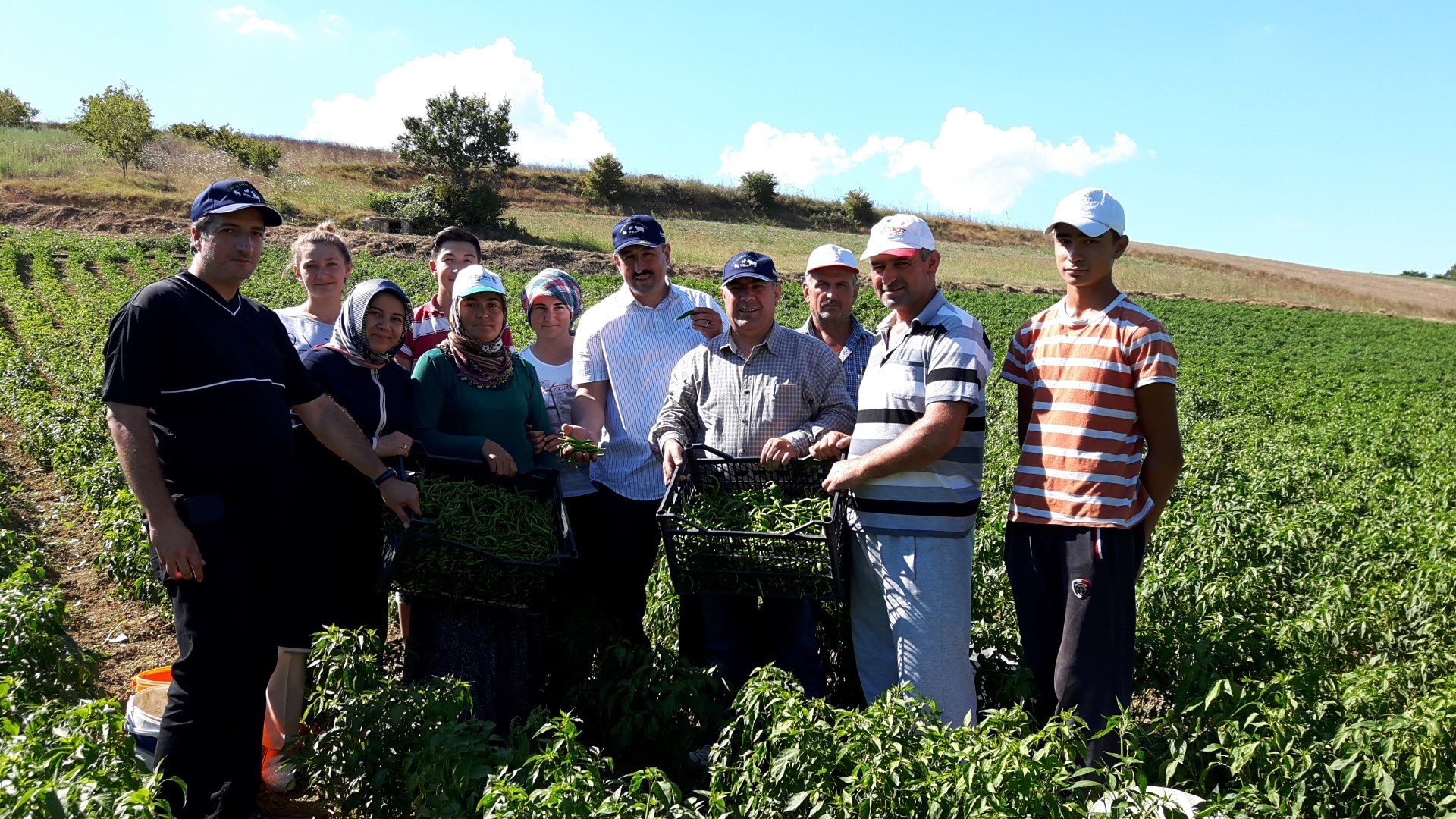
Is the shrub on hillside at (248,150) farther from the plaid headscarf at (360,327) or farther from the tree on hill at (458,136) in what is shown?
the plaid headscarf at (360,327)

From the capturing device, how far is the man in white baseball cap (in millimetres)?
4020

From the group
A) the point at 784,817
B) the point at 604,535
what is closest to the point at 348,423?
the point at 604,535

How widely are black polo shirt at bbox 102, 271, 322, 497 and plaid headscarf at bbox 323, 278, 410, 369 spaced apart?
452 mm

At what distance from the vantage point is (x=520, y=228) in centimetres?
4266

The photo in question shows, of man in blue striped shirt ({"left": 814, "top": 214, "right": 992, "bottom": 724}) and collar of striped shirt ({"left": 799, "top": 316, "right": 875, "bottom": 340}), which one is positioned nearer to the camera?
man in blue striped shirt ({"left": 814, "top": 214, "right": 992, "bottom": 724})

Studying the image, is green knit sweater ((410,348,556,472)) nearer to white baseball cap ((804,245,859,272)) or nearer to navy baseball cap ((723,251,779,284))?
navy baseball cap ((723,251,779,284))

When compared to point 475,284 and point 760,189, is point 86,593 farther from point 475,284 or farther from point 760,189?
point 760,189

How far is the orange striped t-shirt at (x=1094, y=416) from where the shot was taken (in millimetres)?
3164

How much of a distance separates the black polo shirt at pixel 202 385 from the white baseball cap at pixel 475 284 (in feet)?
2.61

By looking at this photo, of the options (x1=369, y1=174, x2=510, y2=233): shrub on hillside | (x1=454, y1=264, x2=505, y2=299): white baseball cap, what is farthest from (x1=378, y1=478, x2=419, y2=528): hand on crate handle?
(x1=369, y1=174, x2=510, y2=233): shrub on hillside

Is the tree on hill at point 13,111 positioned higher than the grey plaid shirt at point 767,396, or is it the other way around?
the tree on hill at point 13,111

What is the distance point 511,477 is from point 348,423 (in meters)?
0.69

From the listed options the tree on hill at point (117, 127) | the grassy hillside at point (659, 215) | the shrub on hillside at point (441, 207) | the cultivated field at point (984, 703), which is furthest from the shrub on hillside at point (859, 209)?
the cultivated field at point (984, 703)

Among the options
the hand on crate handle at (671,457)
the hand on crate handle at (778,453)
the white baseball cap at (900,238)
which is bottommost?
the hand on crate handle at (671,457)
